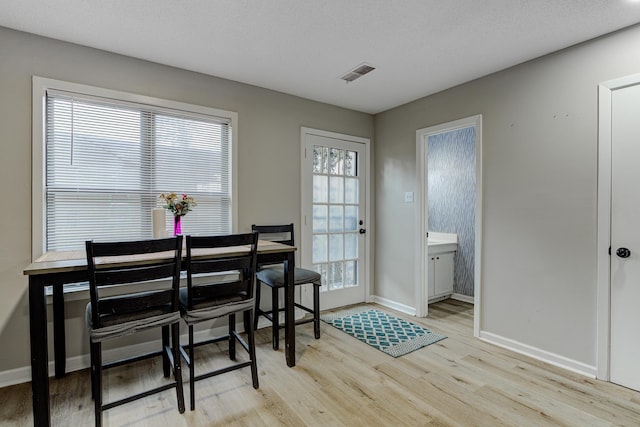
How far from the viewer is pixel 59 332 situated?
226 cm

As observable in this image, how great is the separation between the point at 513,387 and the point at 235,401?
1.83 metres

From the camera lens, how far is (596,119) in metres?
2.31

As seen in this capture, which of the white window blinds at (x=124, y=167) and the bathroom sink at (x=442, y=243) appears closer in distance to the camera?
the white window blinds at (x=124, y=167)

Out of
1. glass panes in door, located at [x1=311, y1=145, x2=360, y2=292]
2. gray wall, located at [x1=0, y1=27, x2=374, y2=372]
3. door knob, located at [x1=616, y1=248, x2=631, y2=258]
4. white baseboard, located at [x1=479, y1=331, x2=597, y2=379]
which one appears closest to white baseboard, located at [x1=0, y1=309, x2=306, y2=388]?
gray wall, located at [x1=0, y1=27, x2=374, y2=372]

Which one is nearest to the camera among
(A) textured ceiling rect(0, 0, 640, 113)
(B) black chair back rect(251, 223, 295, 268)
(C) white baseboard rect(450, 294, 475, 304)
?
(A) textured ceiling rect(0, 0, 640, 113)

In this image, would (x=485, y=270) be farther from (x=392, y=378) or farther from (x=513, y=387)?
(x=392, y=378)

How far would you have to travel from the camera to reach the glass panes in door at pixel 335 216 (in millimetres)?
3705

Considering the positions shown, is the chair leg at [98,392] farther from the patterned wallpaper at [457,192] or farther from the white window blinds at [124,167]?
the patterned wallpaper at [457,192]

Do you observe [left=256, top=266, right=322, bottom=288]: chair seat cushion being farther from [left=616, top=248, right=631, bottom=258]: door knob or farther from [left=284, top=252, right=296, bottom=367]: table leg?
[left=616, top=248, right=631, bottom=258]: door knob

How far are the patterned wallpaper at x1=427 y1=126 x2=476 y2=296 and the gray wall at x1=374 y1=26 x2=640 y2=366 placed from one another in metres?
1.26

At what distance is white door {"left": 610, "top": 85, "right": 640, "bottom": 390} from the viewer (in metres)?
2.14

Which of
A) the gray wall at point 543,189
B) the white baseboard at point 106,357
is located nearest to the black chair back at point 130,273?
the white baseboard at point 106,357

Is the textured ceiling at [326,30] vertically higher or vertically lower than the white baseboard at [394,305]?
higher

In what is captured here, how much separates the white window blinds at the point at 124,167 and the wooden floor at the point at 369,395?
1.09 m
